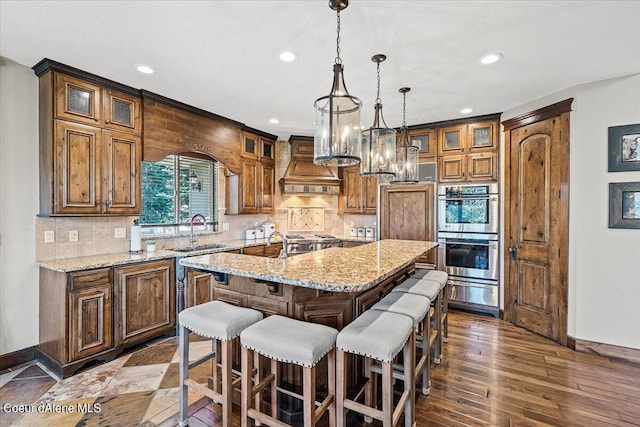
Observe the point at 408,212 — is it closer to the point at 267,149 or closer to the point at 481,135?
the point at 481,135

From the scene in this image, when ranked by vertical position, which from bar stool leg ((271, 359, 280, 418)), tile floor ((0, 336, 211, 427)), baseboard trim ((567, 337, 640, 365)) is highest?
bar stool leg ((271, 359, 280, 418))

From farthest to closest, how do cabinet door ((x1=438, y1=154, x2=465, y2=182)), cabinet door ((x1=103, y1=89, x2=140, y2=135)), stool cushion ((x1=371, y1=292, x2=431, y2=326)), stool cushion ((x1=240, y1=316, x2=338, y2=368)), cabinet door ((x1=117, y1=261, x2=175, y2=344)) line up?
cabinet door ((x1=438, y1=154, x2=465, y2=182))
cabinet door ((x1=103, y1=89, x2=140, y2=135))
cabinet door ((x1=117, y1=261, x2=175, y2=344))
stool cushion ((x1=371, y1=292, x2=431, y2=326))
stool cushion ((x1=240, y1=316, x2=338, y2=368))

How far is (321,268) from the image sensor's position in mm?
2023

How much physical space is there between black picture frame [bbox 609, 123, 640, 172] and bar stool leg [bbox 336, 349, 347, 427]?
10.7 feet

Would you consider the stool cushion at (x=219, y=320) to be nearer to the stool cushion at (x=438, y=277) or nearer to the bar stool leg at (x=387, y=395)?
the bar stool leg at (x=387, y=395)

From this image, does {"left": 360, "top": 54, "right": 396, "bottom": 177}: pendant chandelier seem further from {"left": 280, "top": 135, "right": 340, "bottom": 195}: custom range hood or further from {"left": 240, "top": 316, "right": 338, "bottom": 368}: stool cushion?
{"left": 280, "top": 135, "right": 340, "bottom": 195}: custom range hood

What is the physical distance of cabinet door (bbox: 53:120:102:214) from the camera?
2.76m

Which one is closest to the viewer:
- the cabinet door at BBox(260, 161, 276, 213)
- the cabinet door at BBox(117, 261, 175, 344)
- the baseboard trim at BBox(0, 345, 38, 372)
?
the baseboard trim at BBox(0, 345, 38, 372)

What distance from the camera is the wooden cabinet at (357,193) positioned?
5.16 m

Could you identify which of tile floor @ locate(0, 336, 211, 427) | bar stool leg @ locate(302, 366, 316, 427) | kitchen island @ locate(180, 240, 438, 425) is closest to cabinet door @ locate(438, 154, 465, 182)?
kitchen island @ locate(180, 240, 438, 425)

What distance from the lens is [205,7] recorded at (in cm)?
196

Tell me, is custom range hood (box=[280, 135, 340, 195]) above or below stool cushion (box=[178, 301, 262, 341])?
above

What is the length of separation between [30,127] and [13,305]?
63.5 inches

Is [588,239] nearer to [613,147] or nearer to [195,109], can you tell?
[613,147]
